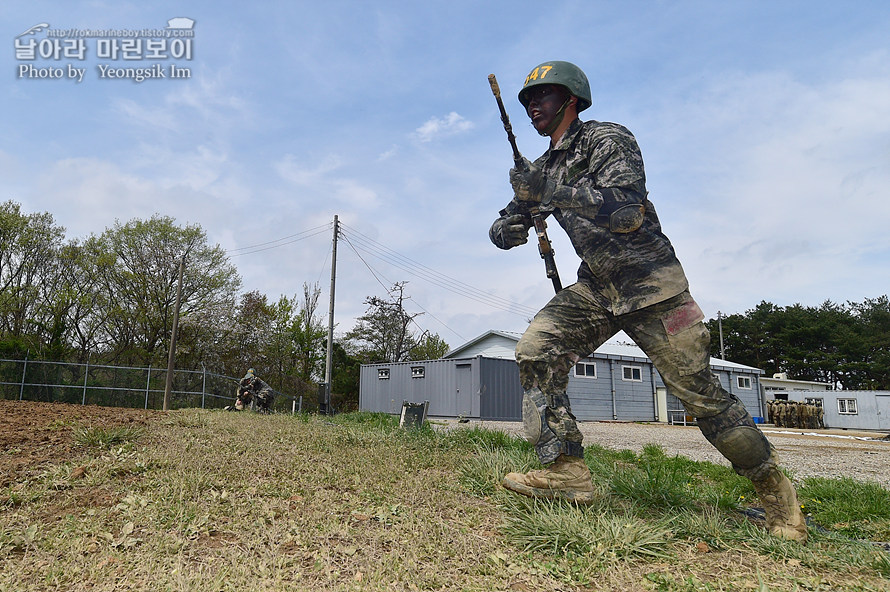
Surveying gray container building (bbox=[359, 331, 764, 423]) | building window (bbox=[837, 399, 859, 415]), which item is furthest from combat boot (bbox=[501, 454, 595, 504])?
building window (bbox=[837, 399, 859, 415])

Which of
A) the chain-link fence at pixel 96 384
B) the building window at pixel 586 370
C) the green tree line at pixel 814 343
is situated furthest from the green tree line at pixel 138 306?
the green tree line at pixel 814 343

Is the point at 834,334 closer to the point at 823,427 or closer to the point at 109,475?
the point at 823,427

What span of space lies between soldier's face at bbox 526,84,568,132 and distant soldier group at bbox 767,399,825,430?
1083 inches

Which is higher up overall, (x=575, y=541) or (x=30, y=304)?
(x=30, y=304)

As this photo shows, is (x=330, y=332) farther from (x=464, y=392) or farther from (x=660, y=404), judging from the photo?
(x=660, y=404)

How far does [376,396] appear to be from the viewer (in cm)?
2417

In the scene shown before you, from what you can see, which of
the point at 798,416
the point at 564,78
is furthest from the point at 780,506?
the point at 798,416

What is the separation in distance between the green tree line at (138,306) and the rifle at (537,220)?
23.8 m

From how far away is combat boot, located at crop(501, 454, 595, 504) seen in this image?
251cm

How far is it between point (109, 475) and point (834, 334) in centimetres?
5904

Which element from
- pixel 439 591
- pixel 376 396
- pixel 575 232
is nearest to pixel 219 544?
pixel 439 591

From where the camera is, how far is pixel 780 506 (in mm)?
2490

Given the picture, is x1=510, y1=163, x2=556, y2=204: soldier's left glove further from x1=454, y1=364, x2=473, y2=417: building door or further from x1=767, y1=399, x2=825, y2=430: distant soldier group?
x1=767, y1=399, x2=825, y2=430: distant soldier group

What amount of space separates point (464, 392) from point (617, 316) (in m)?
17.7
